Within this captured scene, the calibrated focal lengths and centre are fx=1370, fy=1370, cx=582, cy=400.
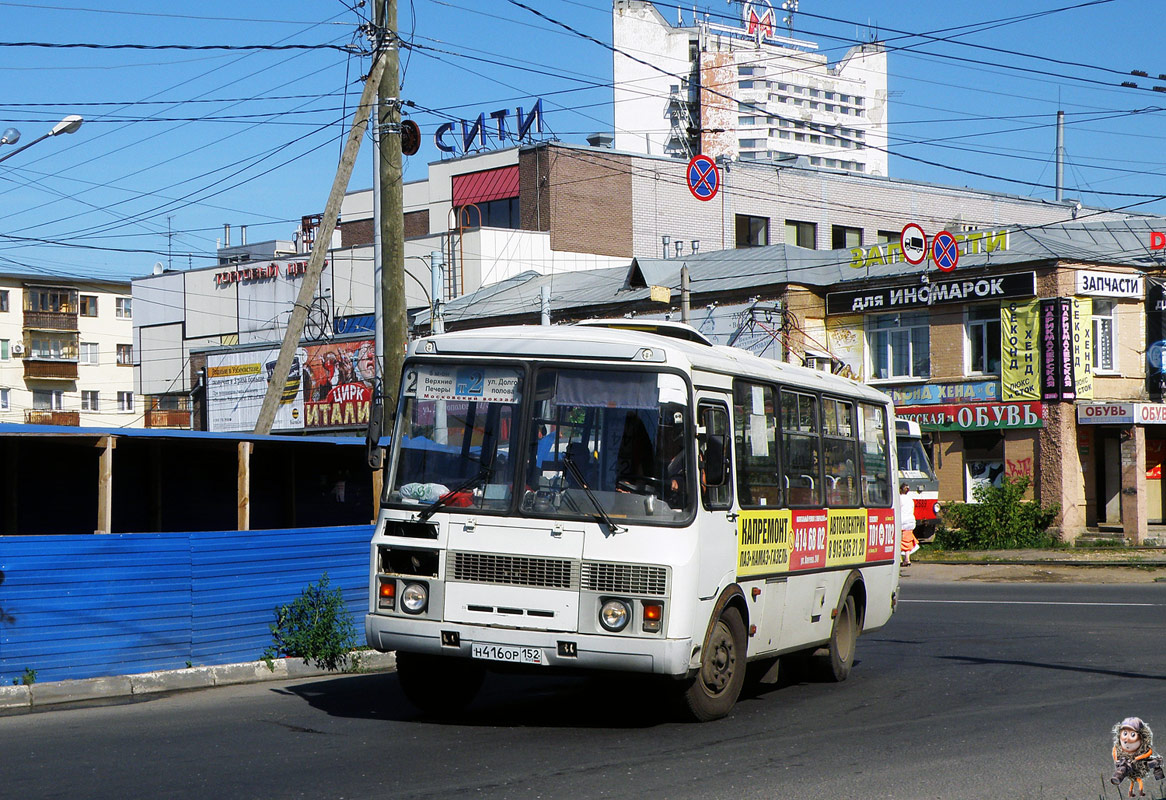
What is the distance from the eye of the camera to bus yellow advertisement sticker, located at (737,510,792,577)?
993cm

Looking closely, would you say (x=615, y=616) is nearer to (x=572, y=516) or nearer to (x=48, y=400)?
(x=572, y=516)

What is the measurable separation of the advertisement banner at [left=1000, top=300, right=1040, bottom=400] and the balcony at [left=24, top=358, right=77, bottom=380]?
69691 millimetres

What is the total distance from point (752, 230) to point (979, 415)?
2628 centimetres

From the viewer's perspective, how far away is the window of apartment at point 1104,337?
33031 millimetres

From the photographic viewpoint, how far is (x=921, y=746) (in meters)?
8.66

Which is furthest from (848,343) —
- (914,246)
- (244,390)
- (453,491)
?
(453,491)

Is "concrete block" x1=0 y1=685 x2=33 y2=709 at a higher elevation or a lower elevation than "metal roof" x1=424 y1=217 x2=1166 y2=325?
lower

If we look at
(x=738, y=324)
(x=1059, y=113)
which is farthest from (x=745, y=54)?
(x=738, y=324)

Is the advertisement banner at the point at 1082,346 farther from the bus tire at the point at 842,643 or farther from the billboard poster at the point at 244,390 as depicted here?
the billboard poster at the point at 244,390

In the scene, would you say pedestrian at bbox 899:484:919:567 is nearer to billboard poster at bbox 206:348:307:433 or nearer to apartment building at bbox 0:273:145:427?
billboard poster at bbox 206:348:307:433

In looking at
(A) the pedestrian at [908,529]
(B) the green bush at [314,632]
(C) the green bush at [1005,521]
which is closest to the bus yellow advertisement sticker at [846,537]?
(B) the green bush at [314,632]

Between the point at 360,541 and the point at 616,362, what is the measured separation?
546cm

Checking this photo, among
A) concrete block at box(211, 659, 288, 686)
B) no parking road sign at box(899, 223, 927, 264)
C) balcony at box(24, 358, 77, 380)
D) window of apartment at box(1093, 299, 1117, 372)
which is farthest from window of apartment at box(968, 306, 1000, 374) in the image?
balcony at box(24, 358, 77, 380)

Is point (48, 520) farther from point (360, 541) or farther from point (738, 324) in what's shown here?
point (738, 324)
